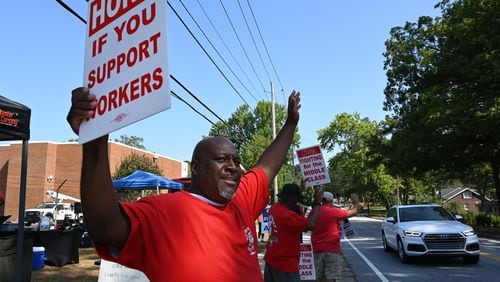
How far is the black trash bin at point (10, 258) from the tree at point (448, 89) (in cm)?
2053

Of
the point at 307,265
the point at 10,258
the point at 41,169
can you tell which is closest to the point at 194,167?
the point at 307,265

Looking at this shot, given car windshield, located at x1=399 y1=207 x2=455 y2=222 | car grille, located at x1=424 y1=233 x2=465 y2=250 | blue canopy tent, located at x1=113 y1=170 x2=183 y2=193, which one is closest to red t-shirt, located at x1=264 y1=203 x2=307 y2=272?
car grille, located at x1=424 y1=233 x2=465 y2=250

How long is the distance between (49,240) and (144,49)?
10637mm

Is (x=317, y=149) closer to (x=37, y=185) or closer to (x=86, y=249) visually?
(x=86, y=249)

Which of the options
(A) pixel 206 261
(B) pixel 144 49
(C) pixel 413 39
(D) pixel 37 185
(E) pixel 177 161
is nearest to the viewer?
(B) pixel 144 49

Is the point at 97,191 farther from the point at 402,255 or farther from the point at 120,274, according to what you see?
the point at 402,255

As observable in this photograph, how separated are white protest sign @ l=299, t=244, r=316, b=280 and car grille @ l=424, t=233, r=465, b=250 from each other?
6.32m

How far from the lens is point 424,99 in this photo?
29.0 m

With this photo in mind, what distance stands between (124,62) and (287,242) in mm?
3854

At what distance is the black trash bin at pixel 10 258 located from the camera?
717 cm

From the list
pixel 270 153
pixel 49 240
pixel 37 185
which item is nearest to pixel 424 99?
pixel 49 240

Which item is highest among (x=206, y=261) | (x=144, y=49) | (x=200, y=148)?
(x=144, y=49)

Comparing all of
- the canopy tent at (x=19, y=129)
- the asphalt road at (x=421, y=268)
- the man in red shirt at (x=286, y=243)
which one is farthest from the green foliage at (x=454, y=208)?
the canopy tent at (x=19, y=129)

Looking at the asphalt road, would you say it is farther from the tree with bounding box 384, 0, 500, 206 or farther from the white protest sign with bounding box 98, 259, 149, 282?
the tree with bounding box 384, 0, 500, 206
